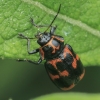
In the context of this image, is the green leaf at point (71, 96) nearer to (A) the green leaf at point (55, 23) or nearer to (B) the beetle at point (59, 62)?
(A) the green leaf at point (55, 23)

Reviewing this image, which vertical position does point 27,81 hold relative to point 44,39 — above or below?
A: below

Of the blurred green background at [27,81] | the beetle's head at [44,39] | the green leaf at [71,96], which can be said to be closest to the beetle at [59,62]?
the beetle's head at [44,39]

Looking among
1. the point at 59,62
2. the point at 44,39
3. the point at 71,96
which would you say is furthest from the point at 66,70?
the point at 71,96

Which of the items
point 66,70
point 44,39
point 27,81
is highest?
point 44,39

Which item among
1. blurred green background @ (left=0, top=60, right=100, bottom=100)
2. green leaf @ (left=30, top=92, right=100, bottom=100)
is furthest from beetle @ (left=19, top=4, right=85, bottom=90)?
blurred green background @ (left=0, top=60, right=100, bottom=100)

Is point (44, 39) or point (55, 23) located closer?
point (55, 23)

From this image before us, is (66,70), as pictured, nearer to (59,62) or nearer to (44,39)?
(59,62)
